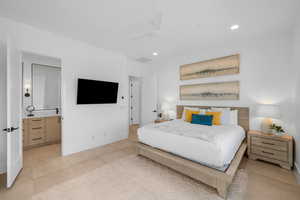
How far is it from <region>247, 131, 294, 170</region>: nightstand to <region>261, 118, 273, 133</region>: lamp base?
14 centimetres

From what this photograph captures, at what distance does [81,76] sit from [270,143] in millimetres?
4560

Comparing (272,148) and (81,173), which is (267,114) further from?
(81,173)

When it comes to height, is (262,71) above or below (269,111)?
above

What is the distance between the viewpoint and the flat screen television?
3.21 metres

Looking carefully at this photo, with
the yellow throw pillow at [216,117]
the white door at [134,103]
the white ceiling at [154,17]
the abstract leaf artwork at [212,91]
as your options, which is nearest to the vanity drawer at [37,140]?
the white ceiling at [154,17]

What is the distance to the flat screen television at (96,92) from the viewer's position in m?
3.21

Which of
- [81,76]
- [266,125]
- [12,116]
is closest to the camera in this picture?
[12,116]

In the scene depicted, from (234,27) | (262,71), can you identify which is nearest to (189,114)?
(262,71)

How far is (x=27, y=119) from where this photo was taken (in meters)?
3.43

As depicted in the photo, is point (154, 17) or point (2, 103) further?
point (2, 103)

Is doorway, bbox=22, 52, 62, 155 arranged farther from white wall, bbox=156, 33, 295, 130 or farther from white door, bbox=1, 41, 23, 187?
white wall, bbox=156, 33, 295, 130

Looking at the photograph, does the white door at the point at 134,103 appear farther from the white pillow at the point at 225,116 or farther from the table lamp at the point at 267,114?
the table lamp at the point at 267,114

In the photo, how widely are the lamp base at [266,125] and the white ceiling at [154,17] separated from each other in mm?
1957

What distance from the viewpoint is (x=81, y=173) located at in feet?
7.72
